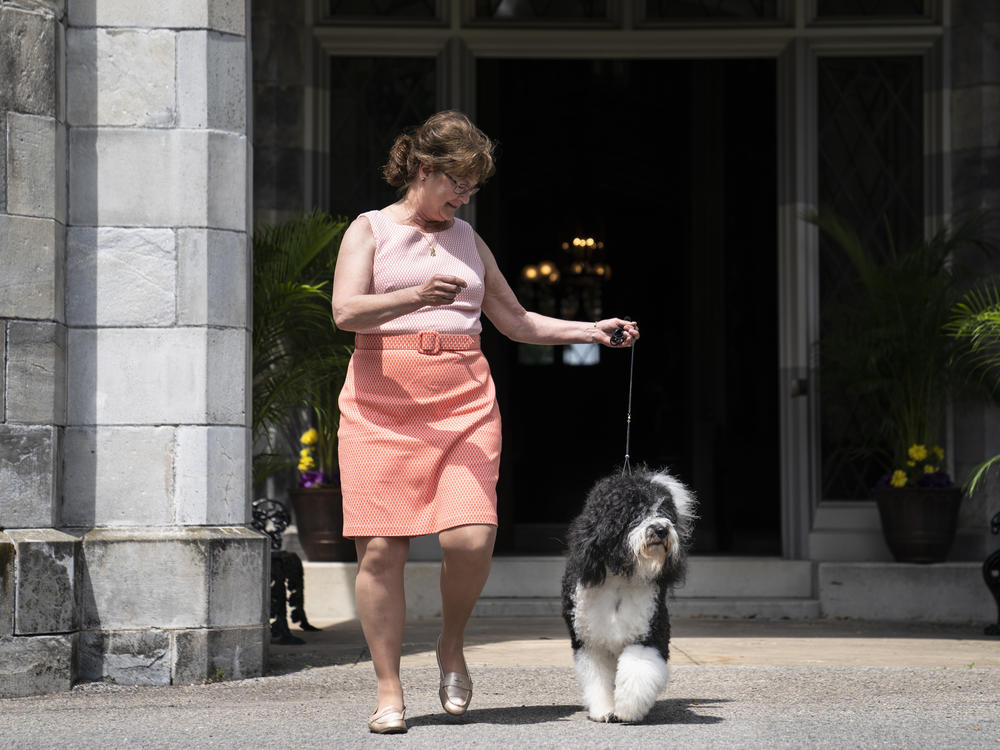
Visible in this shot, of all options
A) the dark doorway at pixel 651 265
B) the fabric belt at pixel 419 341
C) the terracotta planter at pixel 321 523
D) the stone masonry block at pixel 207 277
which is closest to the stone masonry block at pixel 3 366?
the stone masonry block at pixel 207 277

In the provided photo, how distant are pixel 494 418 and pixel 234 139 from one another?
2.03m

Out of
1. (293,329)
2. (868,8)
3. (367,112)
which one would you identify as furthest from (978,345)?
(367,112)

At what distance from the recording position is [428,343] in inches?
193

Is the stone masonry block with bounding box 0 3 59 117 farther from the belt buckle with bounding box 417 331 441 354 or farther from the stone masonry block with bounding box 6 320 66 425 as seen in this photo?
the belt buckle with bounding box 417 331 441 354

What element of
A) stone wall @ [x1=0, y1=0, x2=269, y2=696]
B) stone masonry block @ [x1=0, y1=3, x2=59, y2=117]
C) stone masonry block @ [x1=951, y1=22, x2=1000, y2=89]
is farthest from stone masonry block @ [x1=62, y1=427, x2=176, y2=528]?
stone masonry block @ [x1=951, y1=22, x2=1000, y2=89]

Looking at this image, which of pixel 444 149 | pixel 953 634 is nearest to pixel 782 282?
pixel 953 634

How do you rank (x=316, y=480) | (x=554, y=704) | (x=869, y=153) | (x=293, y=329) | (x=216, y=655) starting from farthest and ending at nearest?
(x=869, y=153) → (x=316, y=480) → (x=293, y=329) → (x=216, y=655) → (x=554, y=704)

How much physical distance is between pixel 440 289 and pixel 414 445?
62cm

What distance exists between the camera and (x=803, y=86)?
31.8ft

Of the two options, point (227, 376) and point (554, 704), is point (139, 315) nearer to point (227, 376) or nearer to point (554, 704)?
point (227, 376)

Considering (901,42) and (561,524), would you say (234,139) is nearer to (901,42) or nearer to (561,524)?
(901,42)

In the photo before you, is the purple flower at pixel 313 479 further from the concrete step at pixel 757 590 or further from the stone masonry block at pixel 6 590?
the stone masonry block at pixel 6 590

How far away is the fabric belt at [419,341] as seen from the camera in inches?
193

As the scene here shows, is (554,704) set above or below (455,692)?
below
